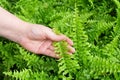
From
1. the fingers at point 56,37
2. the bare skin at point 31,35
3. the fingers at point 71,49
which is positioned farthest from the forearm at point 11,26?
the fingers at point 71,49

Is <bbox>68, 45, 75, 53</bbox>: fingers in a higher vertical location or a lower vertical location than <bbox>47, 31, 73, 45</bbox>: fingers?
lower

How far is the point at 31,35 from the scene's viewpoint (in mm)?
2662

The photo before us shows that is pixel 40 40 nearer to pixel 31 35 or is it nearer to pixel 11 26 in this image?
pixel 31 35

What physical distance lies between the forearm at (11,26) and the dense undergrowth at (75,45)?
0.13 meters

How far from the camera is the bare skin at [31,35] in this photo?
8.48 feet

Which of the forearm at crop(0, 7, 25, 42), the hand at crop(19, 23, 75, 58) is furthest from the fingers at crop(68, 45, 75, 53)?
the forearm at crop(0, 7, 25, 42)

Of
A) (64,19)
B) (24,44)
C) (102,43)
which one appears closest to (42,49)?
(24,44)

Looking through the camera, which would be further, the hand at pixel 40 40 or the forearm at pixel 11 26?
the forearm at pixel 11 26

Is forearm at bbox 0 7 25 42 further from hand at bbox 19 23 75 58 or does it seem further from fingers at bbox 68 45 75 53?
fingers at bbox 68 45 75 53

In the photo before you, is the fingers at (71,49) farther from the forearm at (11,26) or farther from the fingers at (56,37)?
the forearm at (11,26)

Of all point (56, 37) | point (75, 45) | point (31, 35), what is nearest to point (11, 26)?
point (31, 35)

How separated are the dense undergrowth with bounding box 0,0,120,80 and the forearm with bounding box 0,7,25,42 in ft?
0.42

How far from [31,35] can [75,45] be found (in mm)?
377

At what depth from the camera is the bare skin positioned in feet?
8.48
